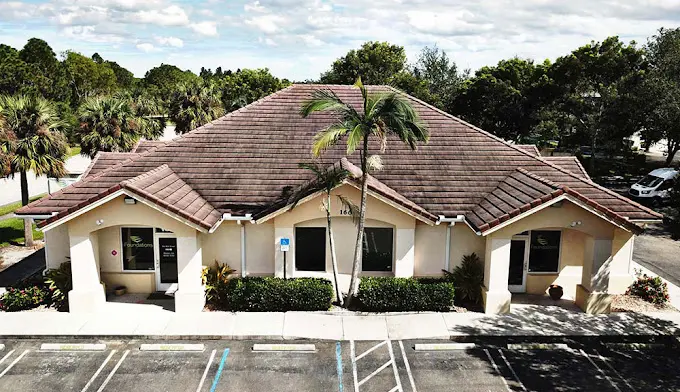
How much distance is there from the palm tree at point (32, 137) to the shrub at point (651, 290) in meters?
23.1

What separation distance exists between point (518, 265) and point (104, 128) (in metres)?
21.9

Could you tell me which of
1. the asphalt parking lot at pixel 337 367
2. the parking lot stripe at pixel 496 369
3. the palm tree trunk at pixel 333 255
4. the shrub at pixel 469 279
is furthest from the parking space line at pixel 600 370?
the palm tree trunk at pixel 333 255

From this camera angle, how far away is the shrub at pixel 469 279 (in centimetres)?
1762

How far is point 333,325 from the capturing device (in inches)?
634

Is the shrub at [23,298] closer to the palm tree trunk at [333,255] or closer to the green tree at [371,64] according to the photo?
the palm tree trunk at [333,255]

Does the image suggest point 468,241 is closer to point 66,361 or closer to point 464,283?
point 464,283

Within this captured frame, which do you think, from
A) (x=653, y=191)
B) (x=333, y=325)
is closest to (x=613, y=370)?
(x=333, y=325)

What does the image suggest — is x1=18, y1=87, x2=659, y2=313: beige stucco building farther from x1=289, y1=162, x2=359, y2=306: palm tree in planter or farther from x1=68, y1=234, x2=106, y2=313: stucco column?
x1=289, y1=162, x2=359, y2=306: palm tree in planter

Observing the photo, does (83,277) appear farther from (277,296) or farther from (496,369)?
(496,369)

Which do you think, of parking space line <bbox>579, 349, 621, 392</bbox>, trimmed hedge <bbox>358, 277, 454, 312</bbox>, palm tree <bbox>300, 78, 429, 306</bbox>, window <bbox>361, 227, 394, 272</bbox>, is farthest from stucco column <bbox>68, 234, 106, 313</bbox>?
parking space line <bbox>579, 349, 621, 392</bbox>

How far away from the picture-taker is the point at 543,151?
151 ft

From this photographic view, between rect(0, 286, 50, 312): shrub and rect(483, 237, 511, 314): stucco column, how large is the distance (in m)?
14.0

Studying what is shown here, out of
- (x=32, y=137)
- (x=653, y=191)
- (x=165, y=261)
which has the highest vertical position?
(x=32, y=137)

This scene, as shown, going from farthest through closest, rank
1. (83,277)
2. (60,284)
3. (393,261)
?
(393,261), (60,284), (83,277)
